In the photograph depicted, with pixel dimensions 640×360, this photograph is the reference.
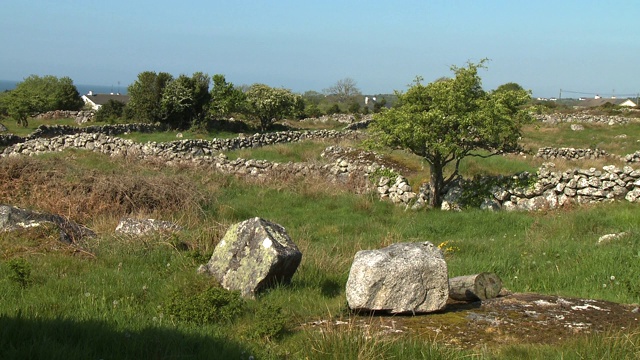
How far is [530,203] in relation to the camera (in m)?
16.4

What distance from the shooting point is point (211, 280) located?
276 inches

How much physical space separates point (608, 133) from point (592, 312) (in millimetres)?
38740

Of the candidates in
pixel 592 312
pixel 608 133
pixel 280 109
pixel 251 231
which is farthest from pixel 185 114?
pixel 592 312

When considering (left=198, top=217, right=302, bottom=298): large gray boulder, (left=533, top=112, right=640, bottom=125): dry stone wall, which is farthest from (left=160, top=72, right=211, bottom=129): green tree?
(left=198, top=217, right=302, bottom=298): large gray boulder

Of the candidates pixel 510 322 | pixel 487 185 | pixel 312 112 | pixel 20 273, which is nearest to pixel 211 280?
pixel 20 273

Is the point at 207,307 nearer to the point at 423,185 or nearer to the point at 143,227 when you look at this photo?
the point at 143,227

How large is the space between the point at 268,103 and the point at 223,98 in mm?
3763

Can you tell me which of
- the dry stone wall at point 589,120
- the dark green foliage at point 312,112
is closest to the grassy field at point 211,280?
the dry stone wall at point 589,120

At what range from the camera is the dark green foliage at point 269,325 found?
523cm

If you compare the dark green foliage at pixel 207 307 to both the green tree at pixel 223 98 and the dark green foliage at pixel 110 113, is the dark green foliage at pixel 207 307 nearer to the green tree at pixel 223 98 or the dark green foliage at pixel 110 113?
the green tree at pixel 223 98

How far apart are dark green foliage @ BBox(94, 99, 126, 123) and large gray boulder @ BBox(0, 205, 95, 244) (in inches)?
1309

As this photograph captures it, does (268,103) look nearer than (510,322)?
No

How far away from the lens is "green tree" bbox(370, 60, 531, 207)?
54.6 feet

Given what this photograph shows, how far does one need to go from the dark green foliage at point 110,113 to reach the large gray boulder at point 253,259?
121 feet
